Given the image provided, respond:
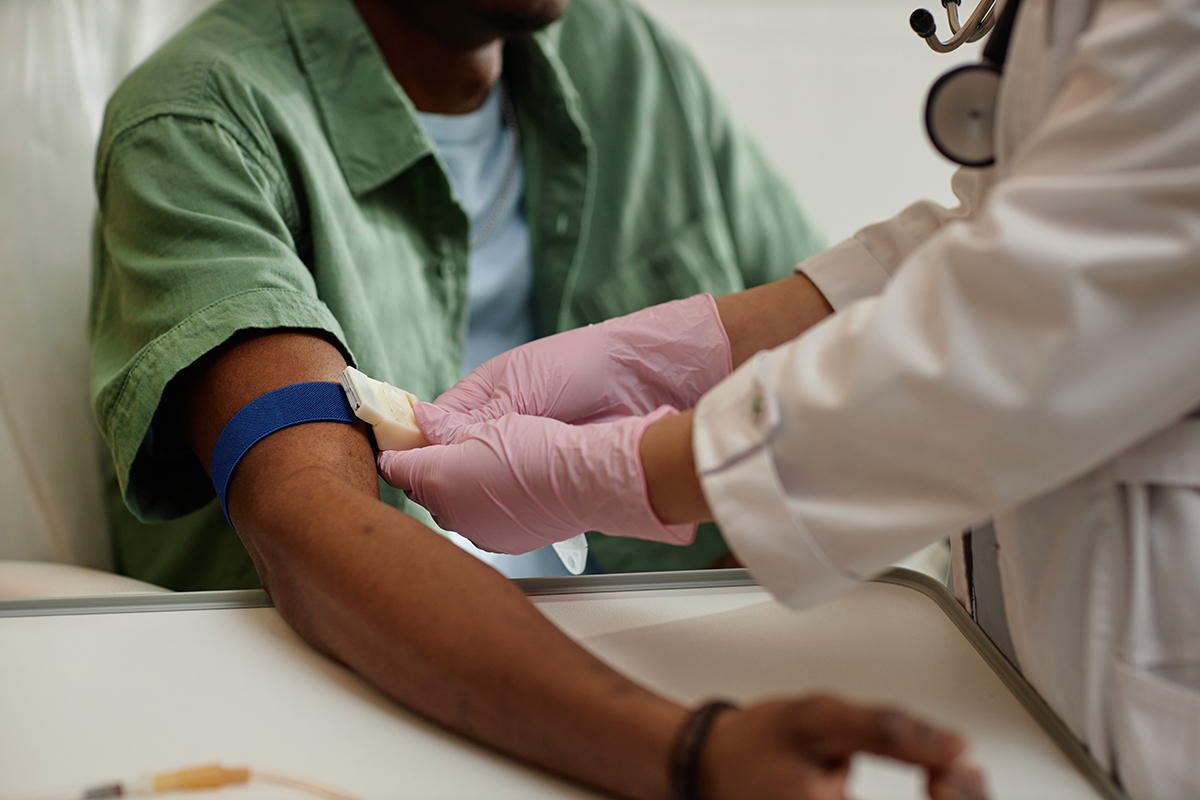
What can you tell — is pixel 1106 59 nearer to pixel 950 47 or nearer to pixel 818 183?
pixel 950 47

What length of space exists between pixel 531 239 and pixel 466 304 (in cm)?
18

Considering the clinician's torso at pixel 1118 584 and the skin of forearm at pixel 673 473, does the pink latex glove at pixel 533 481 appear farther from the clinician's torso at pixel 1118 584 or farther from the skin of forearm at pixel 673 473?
the clinician's torso at pixel 1118 584

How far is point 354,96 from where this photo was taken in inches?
44.7

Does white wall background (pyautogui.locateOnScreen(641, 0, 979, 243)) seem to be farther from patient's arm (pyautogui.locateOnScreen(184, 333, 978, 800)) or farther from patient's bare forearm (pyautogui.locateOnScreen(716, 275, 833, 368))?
patient's arm (pyautogui.locateOnScreen(184, 333, 978, 800))

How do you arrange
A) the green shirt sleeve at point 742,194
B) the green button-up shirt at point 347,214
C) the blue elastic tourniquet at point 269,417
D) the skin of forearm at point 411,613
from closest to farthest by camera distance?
the skin of forearm at point 411,613 → the blue elastic tourniquet at point 269,417 → the green button-up shirt at point 347,214 → the green shirt sleeve at point 742,194

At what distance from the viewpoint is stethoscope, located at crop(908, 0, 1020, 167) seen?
0.61 metres

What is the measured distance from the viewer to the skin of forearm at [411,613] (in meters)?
0.52

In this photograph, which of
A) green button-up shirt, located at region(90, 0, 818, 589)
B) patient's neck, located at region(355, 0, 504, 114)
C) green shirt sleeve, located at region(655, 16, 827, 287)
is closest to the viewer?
green button-up shirt, located at region(90, 0, 818, 589)

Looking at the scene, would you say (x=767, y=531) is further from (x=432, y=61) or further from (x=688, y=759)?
(x=432, y=61)

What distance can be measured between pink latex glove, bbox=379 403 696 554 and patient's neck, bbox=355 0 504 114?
0.73m

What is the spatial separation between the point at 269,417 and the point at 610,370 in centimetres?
30

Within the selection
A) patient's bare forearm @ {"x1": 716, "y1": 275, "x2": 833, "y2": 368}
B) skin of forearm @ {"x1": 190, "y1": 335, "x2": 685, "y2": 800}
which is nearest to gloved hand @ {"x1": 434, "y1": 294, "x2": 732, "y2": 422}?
patient's bare forearm @ {"x1": 716, "y1": 275, "x2": 833, "y2": 368}

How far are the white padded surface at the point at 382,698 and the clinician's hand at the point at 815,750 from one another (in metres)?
0.10

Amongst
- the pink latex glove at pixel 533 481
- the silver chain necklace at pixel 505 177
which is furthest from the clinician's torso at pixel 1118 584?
the silver chain necklace at pixel 505 177
